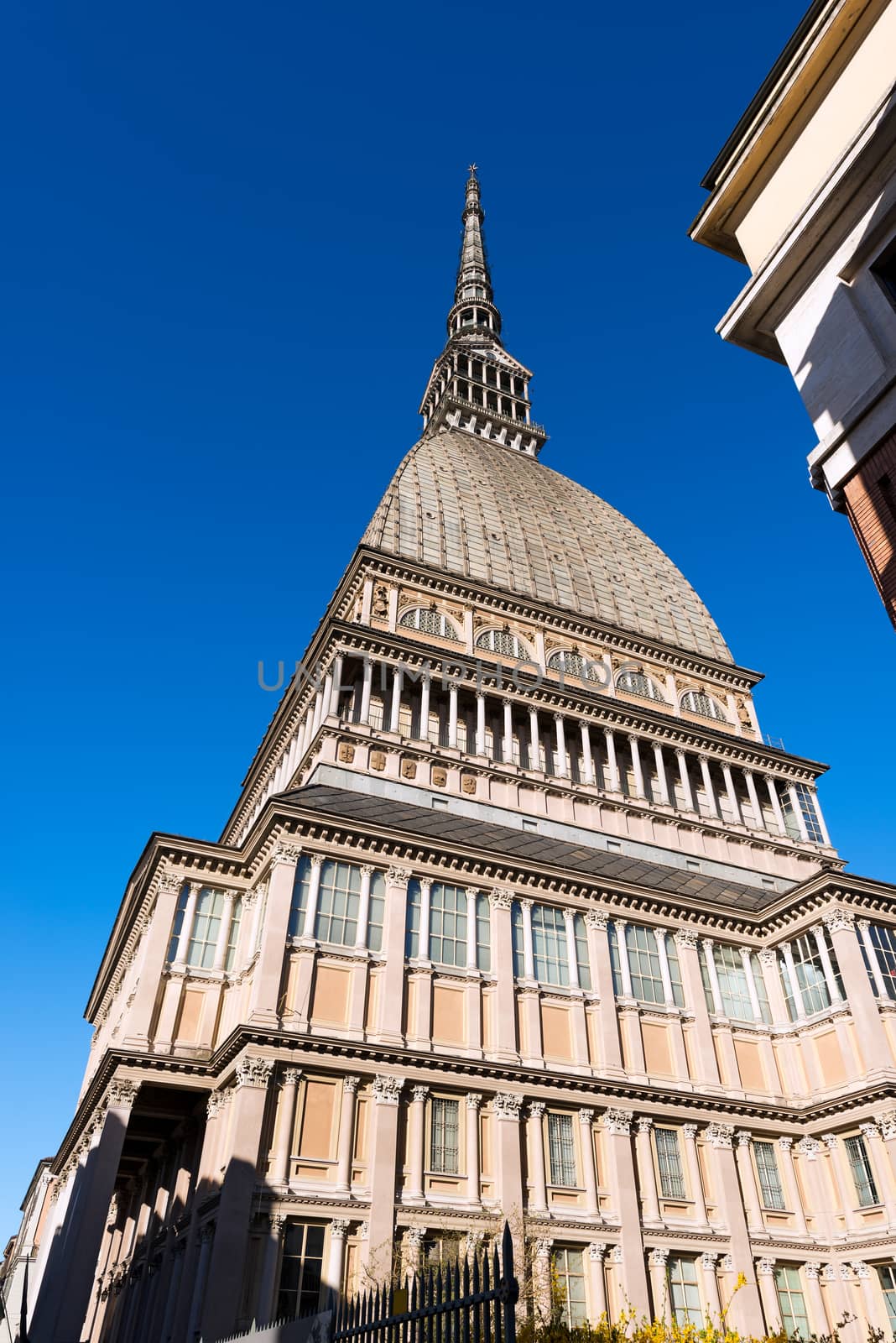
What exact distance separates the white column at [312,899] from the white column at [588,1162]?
11947 mm

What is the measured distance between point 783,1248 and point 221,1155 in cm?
2088

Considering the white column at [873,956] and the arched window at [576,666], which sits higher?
the arched window at [576,666]

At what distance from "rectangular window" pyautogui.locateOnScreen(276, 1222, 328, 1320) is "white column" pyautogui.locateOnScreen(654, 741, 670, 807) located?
31.1 metres

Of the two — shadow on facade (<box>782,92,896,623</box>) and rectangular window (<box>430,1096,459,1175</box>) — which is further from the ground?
shadow on facade (<box>782,92,896,623</box>)

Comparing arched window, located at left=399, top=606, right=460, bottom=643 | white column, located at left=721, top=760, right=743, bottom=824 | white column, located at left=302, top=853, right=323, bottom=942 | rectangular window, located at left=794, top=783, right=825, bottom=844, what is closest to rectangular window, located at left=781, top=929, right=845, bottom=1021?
white column, located at left=721, top=760, right=743, bottom=824

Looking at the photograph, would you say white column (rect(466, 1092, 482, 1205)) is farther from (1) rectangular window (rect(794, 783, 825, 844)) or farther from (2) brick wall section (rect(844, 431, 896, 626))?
(1) rectangular window (rect(794, 783, 825, 844))

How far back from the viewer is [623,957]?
39500mm

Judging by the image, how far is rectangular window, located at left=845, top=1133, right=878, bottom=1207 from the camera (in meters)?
35.6

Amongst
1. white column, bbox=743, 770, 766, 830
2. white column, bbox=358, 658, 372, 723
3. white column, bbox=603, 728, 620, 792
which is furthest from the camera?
white column, bbox=743, 770, 766, 830

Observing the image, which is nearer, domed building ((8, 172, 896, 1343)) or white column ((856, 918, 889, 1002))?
domed building ((8, 172, 896, 1343))

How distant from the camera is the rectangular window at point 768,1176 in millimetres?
36656

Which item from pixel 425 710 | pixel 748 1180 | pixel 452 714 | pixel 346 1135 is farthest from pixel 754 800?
pixel 346 1135

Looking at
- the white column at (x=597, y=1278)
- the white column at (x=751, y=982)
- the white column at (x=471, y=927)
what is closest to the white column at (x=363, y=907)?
the white column at (x=471, y=927)

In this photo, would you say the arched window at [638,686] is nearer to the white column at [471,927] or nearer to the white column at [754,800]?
the white column at [754,800]
